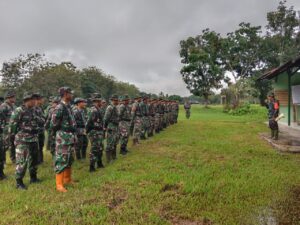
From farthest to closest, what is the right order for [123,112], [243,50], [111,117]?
[243,50]
[123,112]
[111,117]

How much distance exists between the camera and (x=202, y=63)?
33.8 meters

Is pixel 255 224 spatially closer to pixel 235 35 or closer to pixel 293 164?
pixel 293 164

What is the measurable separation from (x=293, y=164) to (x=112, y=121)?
4540 mm

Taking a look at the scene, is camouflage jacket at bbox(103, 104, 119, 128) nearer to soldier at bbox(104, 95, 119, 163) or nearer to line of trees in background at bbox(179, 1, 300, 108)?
soldier at bbox(104, 95, 119, 163)

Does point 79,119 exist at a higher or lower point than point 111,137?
higher

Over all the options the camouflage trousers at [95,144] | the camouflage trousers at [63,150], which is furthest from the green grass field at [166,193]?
the camouflage trousers at [63,150]

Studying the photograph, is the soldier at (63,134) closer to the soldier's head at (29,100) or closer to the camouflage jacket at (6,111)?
the soldier's head at (29,100)

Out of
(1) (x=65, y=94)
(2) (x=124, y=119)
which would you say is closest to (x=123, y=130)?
(2) (x=124, y=119)

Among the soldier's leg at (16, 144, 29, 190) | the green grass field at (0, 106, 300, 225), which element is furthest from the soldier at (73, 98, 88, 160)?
the soldier's leg at (16, 144, 29, 190)

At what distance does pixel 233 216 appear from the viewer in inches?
140

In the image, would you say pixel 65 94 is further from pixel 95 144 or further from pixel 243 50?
pixel 243 50

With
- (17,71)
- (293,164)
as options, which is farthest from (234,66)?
(293,164)

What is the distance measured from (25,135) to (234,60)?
31.5 metres

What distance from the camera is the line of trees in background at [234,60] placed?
29.6 metres
